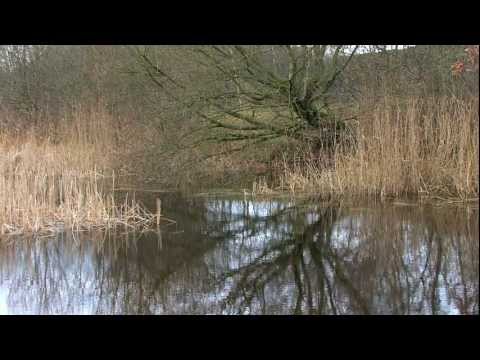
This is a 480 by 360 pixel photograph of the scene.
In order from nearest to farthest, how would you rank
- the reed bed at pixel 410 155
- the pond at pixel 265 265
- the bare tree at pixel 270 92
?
1. the pond at pixel 265 265
2. the reed bed at pixel 410 155
3. the bare tree at pixel 270 92

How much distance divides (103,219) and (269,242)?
7.52ft

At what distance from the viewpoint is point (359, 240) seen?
21.0ft

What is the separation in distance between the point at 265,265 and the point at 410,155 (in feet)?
12.3

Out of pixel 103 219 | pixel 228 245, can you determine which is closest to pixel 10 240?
pixel 103 219

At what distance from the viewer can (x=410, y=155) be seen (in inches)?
331

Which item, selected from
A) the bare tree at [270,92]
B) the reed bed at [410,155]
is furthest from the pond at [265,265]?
the bare tree at [270,92]

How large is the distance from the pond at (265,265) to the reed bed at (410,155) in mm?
640

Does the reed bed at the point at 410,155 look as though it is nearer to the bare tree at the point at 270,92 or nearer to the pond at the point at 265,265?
the pond at the point at 265,265

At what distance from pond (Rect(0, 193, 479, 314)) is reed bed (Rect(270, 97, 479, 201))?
2.10 ft

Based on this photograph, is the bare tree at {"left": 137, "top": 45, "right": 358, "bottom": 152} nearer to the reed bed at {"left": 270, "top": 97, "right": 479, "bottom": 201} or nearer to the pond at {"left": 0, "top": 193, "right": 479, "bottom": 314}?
the reed bed at {"left": 270, "top": 97, "right": 479, "bottom": 201}

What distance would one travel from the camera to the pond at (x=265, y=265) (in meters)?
4.57

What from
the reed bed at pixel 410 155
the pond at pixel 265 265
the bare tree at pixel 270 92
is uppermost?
the bare tree at pixel 270 92

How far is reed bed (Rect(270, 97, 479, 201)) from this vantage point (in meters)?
7.63
